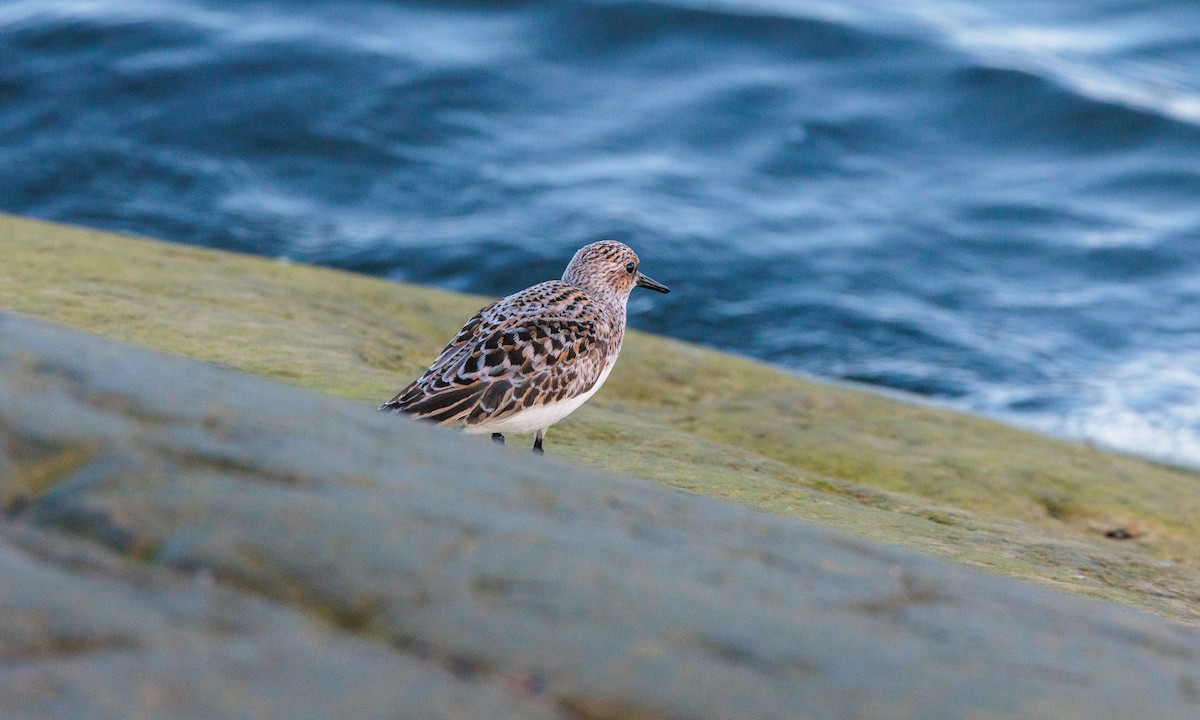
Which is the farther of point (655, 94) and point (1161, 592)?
point (655, 94)

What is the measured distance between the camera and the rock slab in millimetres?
2678

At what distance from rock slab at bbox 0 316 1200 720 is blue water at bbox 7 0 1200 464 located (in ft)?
35.9

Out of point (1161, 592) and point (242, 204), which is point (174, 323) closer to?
point (1161, 592)

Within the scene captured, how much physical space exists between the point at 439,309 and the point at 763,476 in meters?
4.79

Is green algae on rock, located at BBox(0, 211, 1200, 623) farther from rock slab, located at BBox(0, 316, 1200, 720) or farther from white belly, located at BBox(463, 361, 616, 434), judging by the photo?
rock slab, located at BBox(0, 316, 1200, 720)

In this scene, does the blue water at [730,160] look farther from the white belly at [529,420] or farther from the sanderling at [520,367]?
the white belly at [529,420]

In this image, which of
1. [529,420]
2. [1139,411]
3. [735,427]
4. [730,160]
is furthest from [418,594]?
[730,160]

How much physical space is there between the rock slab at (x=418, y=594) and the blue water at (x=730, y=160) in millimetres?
10930

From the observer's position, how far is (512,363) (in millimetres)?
6660

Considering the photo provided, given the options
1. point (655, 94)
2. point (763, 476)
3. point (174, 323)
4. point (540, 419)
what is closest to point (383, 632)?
point (540, 419)

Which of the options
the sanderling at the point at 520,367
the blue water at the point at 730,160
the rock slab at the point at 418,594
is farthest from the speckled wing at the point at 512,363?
the blue water at the point at 730,160

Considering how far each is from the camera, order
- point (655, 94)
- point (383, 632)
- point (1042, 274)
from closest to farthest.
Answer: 1. point (383, 632)
2. point (1042, 274)
3. point (655, 94)

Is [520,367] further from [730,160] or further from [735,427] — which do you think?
[730,160]

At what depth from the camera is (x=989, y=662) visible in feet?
10.7
